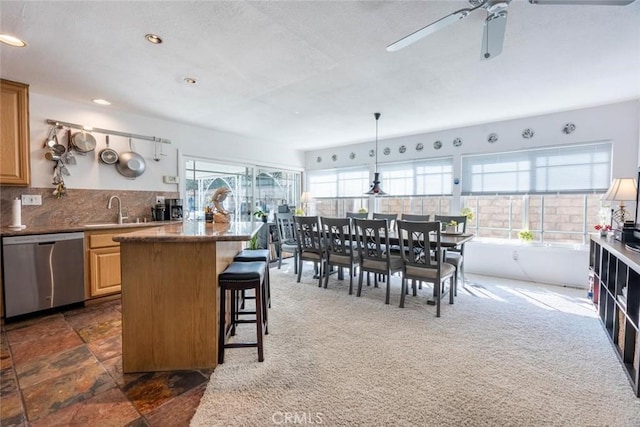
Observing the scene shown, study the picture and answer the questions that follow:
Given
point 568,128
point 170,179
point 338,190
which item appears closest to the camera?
point 568,128

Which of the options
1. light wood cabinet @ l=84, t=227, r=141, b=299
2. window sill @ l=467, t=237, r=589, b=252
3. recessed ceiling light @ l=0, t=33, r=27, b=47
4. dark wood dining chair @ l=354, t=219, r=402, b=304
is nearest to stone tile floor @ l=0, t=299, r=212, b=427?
light wood cabinet @ l=84, t=227, r=141, b=299

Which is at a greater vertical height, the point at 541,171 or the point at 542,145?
the point at 542,145

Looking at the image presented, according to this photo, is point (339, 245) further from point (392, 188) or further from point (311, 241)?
point (392, 188)

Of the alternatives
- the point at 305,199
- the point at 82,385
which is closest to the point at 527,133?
the point at 305,199

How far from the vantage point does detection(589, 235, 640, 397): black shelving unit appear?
199 cm

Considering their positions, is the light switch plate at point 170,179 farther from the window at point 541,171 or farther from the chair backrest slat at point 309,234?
the window at point 541,171

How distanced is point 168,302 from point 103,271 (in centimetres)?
208

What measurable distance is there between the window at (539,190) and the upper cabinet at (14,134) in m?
5.90

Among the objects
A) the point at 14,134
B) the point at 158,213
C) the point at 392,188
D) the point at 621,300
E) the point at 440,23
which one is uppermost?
the point at 440,23

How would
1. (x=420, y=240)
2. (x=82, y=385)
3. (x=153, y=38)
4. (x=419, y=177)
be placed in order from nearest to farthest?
1. (x=82, y=385)
2. (x=153, y=38)
3. (x=420, y=240)
4. (x=419, y=177)

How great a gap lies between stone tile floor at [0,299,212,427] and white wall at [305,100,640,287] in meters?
4.19

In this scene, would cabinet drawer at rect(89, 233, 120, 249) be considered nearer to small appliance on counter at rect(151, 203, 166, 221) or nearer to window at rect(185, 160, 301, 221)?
small appliance on counter at rect(151, 203, 166, 221)

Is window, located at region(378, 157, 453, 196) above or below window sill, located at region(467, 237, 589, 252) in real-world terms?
above

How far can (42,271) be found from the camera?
3045 millimetres
